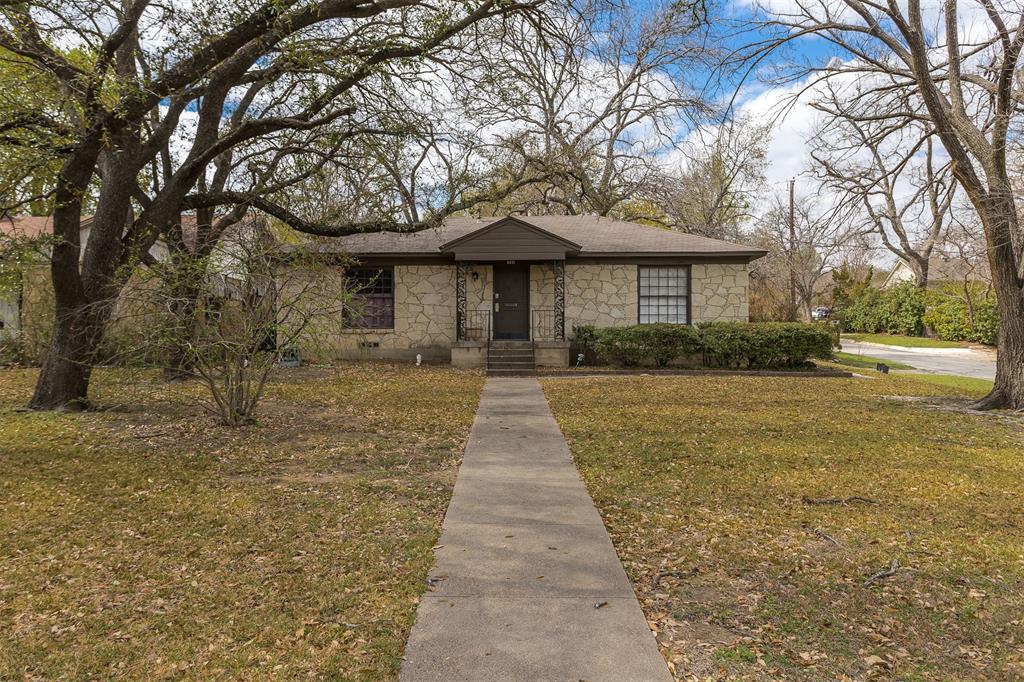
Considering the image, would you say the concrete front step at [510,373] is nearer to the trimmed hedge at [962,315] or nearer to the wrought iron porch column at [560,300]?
the wrought iron porch column at [560,300]

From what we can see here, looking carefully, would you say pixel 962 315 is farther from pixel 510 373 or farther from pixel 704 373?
pixel 510 373

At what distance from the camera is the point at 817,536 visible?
4.60 metres

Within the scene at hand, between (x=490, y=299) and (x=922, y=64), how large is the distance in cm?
1124

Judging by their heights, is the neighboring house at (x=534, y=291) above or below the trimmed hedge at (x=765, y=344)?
above

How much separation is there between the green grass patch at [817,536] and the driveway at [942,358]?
10.7 m

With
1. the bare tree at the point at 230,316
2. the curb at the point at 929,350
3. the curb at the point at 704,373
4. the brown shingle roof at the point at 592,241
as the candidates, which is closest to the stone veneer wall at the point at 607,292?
the brown shingle roof at the point at 592,241

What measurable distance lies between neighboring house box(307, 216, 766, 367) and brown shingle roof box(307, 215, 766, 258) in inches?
1.6

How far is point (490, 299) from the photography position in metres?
17.8

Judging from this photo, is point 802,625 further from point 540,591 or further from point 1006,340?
point 1006,340

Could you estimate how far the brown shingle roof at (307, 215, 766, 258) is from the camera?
17.3 meters

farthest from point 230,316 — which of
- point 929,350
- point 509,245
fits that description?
point 929,350

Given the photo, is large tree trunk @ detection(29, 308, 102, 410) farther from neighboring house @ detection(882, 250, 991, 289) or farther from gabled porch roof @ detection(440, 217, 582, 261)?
neighboring house @ detection(882, 250, 991, 289)

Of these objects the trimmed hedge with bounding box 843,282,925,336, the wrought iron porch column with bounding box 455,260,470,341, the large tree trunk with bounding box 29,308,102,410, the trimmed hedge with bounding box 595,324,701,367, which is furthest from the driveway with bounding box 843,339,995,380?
the large tree trunk with bounding box 29,308,102,410

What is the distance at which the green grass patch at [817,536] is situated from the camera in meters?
3.07
